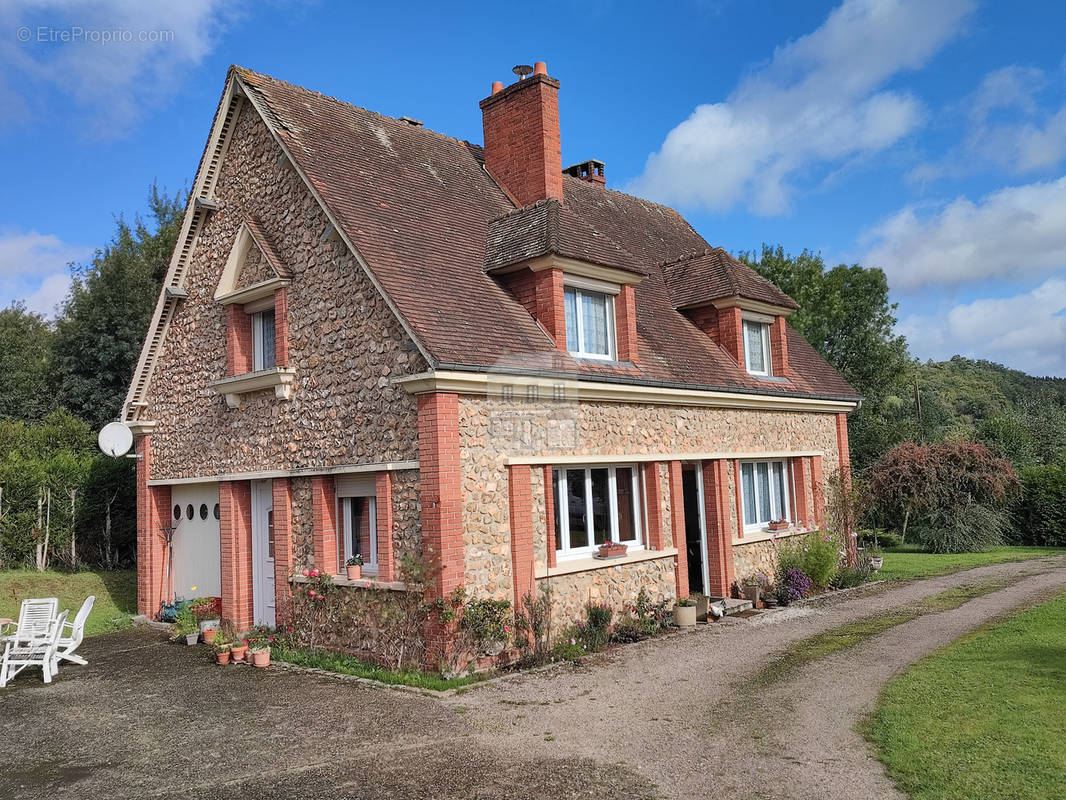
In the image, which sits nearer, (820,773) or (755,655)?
(820,773)

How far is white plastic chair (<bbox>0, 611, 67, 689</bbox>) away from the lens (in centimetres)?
1071

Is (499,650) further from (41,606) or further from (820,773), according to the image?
(41,606)

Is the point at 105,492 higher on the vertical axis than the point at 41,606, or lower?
higher

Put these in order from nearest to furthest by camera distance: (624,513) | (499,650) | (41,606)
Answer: (499,650)
(41,606)
(624,513)

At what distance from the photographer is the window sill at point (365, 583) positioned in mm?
10195

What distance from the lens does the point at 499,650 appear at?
33.8ft

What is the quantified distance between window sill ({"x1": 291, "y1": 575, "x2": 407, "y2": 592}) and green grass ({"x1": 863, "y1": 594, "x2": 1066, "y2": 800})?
5585 mm

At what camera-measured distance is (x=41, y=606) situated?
38.0 ft

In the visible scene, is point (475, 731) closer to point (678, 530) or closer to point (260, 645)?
point (260, 645)

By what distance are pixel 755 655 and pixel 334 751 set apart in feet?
19.6

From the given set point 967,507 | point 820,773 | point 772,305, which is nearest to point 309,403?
point 820,773

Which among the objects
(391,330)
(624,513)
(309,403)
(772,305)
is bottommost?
(624,513)

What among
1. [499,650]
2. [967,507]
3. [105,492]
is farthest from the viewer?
[967,507]

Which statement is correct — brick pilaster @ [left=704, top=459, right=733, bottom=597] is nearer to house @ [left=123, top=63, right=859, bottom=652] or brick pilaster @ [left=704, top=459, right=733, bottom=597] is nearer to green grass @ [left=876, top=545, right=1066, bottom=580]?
house @ [left=123, top=63, right=859, bottom=652]
